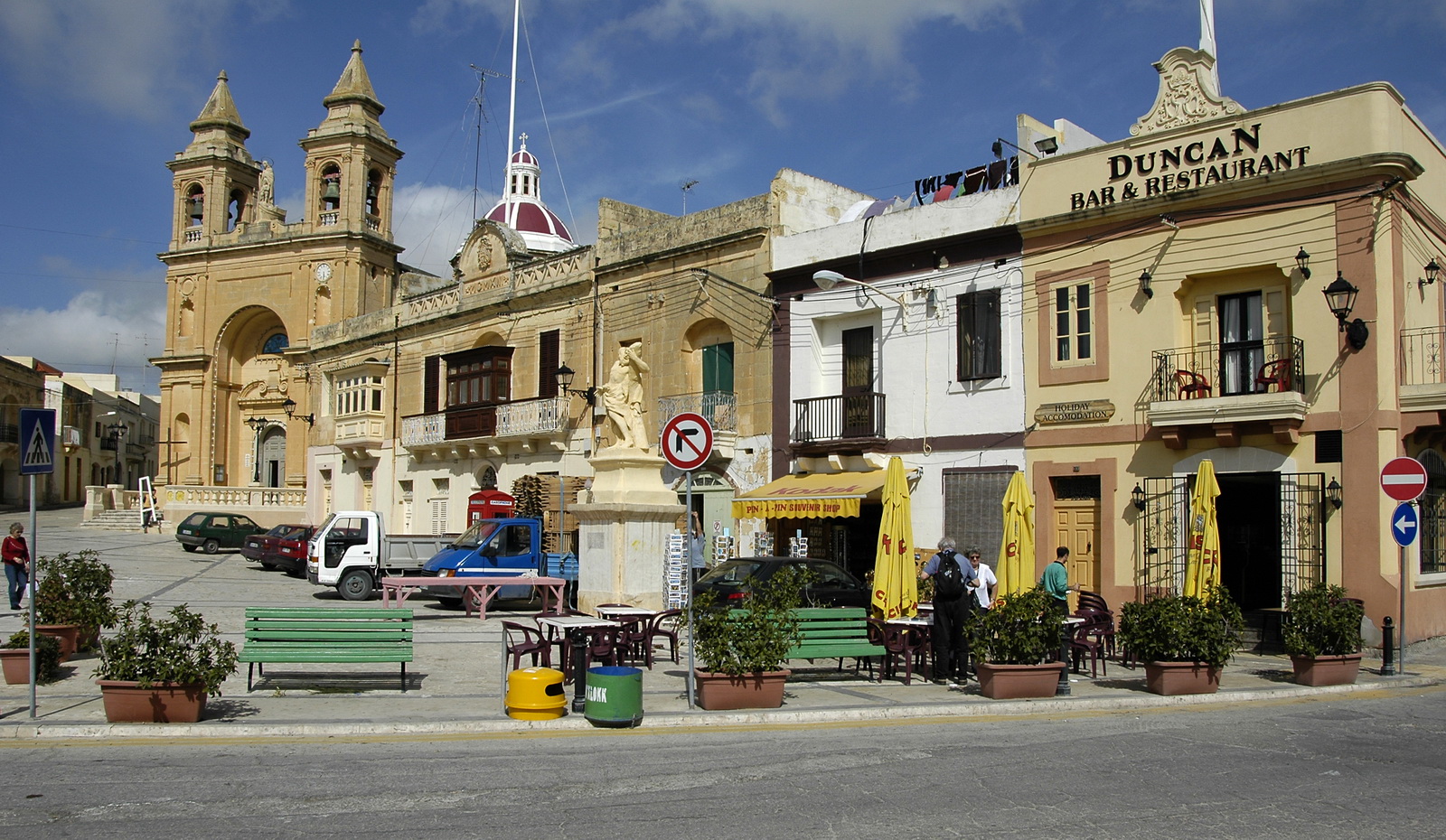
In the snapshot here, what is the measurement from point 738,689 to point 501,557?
→ 1325 centimetres

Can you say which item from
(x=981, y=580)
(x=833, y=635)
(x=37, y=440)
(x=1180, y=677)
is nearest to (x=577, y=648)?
(x=833, y=635)

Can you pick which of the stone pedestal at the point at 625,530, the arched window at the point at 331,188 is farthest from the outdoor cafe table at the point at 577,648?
the arched window at the point at 331,188

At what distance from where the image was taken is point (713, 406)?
85.0 feet

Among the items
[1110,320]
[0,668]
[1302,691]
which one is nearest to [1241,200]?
[1110,320]

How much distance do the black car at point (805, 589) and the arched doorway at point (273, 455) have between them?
42.4 m

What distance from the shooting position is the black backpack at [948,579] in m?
12.7

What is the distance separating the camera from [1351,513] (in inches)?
647

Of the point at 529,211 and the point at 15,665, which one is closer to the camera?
the point at 15,665

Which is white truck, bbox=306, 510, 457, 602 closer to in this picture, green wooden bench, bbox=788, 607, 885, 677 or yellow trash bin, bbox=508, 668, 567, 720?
green wooden bench, bbox=788, 607, 885, 677

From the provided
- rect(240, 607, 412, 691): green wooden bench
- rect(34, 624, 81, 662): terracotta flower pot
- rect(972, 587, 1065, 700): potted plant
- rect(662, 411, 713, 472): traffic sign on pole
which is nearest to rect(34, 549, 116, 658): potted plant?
rect(34, 624, 81, 662): terracotta flower pot

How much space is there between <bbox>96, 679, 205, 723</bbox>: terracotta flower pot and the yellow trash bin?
2.59 m

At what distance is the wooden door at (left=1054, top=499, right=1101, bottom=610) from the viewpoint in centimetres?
1952

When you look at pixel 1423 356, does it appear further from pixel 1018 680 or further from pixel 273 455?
pixel 273 455

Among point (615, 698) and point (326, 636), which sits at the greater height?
point (326, 636)
